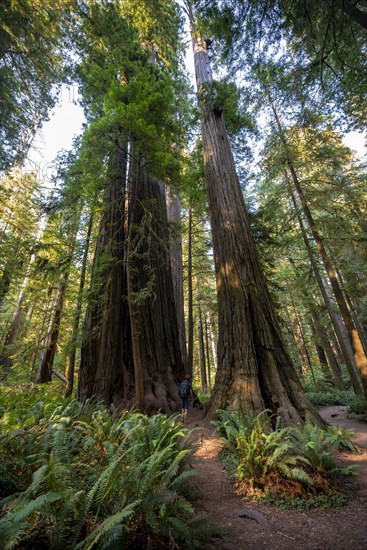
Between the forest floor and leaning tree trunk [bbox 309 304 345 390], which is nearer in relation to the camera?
the forest floor

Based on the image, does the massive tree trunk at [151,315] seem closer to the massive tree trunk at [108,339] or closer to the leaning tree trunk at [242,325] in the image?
the massive tree trunk at [108,339]

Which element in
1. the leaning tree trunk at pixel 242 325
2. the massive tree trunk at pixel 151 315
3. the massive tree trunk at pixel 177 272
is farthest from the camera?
the massive tree trunk at pixel 177 272

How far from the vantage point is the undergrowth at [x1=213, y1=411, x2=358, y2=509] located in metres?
2.65

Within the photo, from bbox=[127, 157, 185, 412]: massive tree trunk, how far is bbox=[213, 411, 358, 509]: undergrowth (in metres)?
2.81

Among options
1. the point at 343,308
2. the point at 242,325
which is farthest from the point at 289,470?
the point at 343,308

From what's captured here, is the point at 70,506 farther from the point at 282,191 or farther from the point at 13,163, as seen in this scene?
the point at 282,191

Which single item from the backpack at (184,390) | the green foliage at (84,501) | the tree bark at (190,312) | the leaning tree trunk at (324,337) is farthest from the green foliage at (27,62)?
the leaning tree trunk at (324,337)

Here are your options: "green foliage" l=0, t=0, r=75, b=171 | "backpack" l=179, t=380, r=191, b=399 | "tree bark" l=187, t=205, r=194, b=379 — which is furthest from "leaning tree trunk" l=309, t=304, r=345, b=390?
"green foliage" l=0, t=0, r=75, b=171

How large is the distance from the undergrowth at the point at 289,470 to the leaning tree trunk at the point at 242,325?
1.04m

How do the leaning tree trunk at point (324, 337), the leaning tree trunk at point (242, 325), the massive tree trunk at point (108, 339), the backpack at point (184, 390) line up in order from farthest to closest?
1. the leaning tree trunk at point (324, 337)
2. the massive tree trunk at point (108, 339)
3. the backpack at point (184, 390)
4. the leaning tree trunk at point (242, 325)

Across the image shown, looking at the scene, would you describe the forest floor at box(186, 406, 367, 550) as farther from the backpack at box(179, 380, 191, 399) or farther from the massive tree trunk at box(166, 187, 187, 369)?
the massive tree trunk at box(166, 187, 187, 369)

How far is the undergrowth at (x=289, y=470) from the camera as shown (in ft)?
8.70

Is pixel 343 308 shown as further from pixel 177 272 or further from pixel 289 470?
pixel 289 470

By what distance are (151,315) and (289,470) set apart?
15.5 ft
